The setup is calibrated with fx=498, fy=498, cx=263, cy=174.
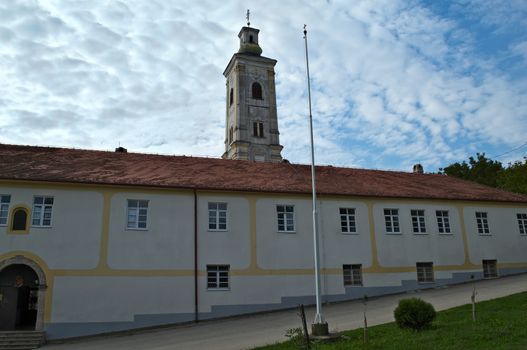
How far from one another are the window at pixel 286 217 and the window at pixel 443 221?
946 cm

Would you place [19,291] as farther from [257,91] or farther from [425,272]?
[257,91]

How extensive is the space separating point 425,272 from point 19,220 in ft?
72.8

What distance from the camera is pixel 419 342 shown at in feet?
46.4

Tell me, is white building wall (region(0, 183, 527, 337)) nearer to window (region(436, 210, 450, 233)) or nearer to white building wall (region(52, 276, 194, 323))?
white building wall (region(52, 276, 194, 323))

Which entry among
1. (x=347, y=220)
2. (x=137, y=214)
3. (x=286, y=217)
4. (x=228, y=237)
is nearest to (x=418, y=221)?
(x=347, y=220)

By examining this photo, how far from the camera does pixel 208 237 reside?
2580 cm

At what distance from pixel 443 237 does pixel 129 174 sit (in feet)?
61.7

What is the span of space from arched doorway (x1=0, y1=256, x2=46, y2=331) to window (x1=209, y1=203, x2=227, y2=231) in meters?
8.46

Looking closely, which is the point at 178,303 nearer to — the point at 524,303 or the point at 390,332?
the point at 390,332

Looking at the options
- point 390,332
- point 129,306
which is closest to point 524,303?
point 390,332

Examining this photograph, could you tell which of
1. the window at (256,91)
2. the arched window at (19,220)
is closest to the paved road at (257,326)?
the arched window at (19,220)

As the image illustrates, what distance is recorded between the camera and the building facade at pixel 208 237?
76.4 ft

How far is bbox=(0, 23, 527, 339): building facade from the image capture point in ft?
76.4

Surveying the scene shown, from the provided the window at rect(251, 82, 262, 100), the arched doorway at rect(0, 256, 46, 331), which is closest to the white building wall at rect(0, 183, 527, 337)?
the arched doorway at rect(0, 256, 46, 331)
